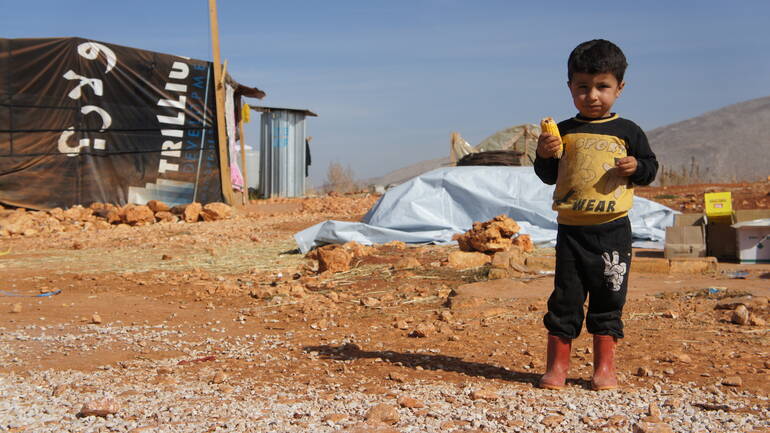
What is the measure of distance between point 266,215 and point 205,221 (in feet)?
4.64

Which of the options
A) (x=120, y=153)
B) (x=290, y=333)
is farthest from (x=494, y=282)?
(x=120, y=153)

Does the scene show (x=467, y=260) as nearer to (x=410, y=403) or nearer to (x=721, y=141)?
(x=410, y=403)

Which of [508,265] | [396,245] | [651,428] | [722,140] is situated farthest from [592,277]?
[722,140]

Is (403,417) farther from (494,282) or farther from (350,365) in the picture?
(494,282)

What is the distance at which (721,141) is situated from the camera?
49156mm

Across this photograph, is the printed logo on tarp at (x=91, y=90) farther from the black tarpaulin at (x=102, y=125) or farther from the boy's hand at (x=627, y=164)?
the boy's hand at (x=627, y=164)

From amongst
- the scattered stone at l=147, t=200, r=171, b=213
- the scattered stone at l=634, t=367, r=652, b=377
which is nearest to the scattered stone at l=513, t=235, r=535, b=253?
the scattered stone at l=634, t=367, r=652, b=377

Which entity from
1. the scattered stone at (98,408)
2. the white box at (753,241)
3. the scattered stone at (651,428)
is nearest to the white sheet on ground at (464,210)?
the white box at (753,241)

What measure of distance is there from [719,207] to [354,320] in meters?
4.26

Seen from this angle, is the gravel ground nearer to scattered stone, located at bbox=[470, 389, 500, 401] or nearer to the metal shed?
scattered stone, located at bbox=[470, 389, 500, 401]

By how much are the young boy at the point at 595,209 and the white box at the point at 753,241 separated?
424 centimetres

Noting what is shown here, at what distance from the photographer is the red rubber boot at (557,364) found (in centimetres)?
287

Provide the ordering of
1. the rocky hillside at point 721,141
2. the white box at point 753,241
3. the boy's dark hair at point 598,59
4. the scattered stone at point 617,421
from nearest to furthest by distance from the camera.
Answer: the scattered stone at point 617,421, the boy's dark hair at point 598,59, the white box at point 753,241, the rocky hillside at point 721,141

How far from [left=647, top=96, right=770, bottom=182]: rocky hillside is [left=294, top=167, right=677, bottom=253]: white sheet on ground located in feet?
112
